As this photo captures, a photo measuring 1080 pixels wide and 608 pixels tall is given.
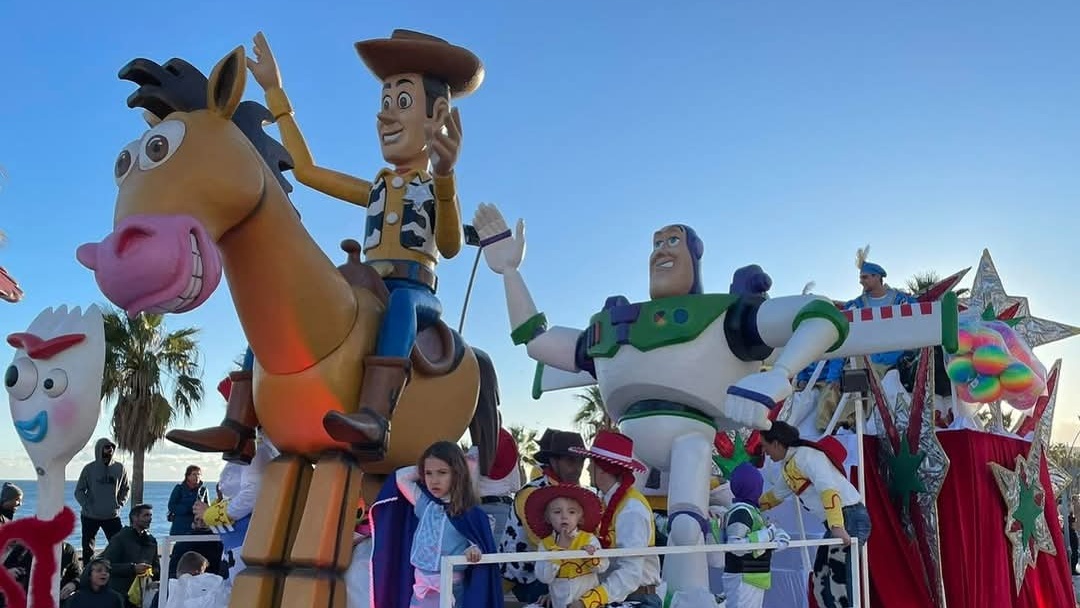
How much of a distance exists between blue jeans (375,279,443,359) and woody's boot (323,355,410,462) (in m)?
0.08

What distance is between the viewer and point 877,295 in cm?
674

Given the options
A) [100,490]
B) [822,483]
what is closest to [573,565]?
[822,483]

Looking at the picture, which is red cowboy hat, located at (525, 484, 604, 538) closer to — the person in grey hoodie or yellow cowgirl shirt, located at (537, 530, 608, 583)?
yellow cowgirl shirt, located at (537, 530, 608, 583)

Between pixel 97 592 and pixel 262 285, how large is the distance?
10.7 feet

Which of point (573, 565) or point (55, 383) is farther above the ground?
point (55, 383)

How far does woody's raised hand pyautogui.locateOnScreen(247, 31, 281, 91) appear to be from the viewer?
5.16 m

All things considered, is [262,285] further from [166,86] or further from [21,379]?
[21,379]

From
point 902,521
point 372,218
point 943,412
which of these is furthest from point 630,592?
point 943,412

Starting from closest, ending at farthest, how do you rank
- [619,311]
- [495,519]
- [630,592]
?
[630,592] → [495,519] → [619,311]

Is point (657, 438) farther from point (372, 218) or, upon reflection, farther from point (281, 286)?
point (281, 286)

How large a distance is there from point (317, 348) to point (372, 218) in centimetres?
103

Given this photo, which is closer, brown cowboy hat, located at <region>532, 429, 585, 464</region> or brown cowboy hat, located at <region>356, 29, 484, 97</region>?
brown cowboy hat, located at <region>532, 429, 585, 464</region>

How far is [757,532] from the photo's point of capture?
4.32m

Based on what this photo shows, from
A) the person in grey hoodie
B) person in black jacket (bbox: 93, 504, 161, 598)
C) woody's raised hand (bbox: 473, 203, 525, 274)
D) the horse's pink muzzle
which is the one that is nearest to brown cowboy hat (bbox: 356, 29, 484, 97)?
woody's raised hand (bbox: 473, 203, 525, 274)
